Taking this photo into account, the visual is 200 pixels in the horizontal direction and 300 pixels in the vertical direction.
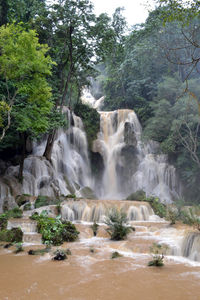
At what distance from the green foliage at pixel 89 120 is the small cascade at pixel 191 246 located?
17.9 m

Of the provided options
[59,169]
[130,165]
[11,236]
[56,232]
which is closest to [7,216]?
[11,236]

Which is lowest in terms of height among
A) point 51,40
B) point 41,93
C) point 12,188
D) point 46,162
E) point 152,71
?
point 12,188

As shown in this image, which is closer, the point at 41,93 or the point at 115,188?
the point at 41,93

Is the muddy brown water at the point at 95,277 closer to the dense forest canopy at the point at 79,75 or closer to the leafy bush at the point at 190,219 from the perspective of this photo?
the leafy bush at the point at 190,219

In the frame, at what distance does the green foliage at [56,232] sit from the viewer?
8227 mm

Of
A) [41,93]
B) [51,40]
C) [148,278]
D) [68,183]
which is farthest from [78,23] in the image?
[148,278]

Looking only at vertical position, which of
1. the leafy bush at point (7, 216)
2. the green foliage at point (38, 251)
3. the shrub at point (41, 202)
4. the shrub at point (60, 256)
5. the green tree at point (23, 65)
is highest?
the green tree at point (23, 65)

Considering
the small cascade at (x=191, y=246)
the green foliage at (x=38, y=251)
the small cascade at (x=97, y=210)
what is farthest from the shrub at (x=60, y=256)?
the small cascade at (x=97, y=210)

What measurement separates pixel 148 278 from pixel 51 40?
2084 cm

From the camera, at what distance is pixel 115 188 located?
24875 mm

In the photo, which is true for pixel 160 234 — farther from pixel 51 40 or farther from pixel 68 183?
pixel 51 40

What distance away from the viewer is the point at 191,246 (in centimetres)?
707

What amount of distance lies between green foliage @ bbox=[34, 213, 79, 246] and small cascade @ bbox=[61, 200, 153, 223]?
3557 mm

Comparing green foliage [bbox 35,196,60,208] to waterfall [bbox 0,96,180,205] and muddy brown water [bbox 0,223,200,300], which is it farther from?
muddy brown water [bbox 0,223,200,300]
